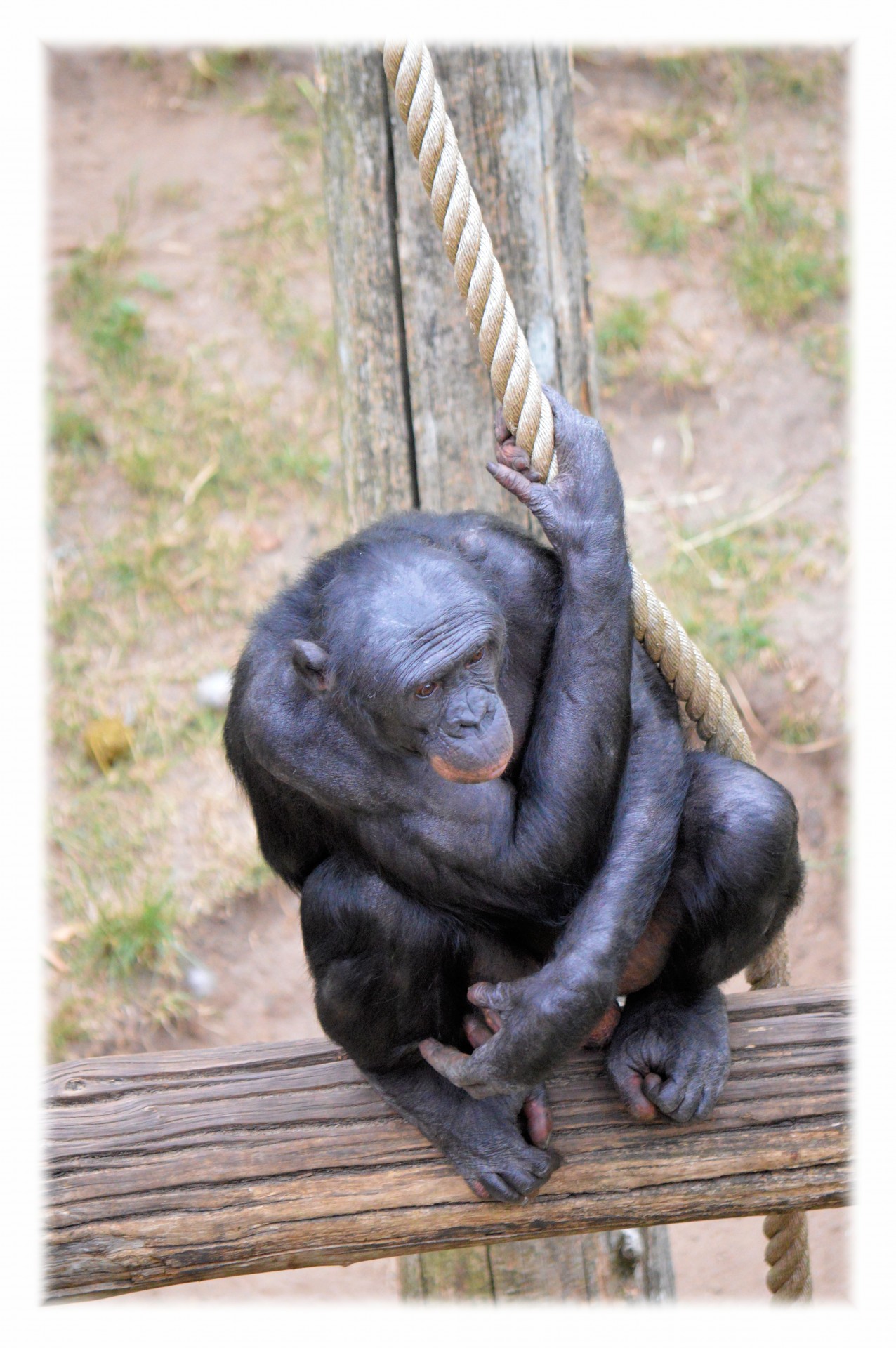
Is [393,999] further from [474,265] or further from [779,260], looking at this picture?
[779,260]

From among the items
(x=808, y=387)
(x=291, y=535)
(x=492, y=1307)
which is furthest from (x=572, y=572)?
(x=808, y=387)

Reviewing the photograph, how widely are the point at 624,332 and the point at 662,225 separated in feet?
3.34

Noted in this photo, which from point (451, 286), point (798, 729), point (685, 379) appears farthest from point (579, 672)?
point (685, 379)

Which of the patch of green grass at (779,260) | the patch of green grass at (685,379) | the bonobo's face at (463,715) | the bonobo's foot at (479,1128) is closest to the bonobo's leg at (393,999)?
the bonobo's foot at (479,1128)

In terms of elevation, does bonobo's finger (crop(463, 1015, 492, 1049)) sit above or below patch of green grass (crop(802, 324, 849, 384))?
below

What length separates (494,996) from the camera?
9.57 feet

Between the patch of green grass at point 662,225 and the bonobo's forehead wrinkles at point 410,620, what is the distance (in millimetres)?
5732

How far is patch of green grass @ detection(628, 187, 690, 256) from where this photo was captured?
812 cm

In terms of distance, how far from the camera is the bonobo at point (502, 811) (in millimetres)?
2971

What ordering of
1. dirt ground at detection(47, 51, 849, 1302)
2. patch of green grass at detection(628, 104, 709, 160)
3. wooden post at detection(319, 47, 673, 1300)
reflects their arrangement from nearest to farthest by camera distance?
wooden post at detection(319, 47, 673, 1300)
dirt ground at detection(47, 51, 849, 1302)
patch of green grass at detection(628, 104, 709, 160)

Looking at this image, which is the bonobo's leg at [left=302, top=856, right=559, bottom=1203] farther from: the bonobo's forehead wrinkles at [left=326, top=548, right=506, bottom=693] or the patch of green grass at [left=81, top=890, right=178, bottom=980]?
the patch of green grass at [left=81, top=890, right=178, bottom=980]

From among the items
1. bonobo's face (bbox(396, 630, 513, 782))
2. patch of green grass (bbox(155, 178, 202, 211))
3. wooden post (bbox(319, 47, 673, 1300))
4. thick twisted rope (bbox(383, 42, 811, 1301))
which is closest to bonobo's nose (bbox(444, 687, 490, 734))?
bonobo's face (bbox(396, 630, 513, 782))

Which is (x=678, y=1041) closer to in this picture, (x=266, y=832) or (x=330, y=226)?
(x=266, y=832)

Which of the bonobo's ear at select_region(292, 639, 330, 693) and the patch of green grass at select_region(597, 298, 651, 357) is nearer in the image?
the bonobo's ear at select_region(292, 639, 330, 693)
